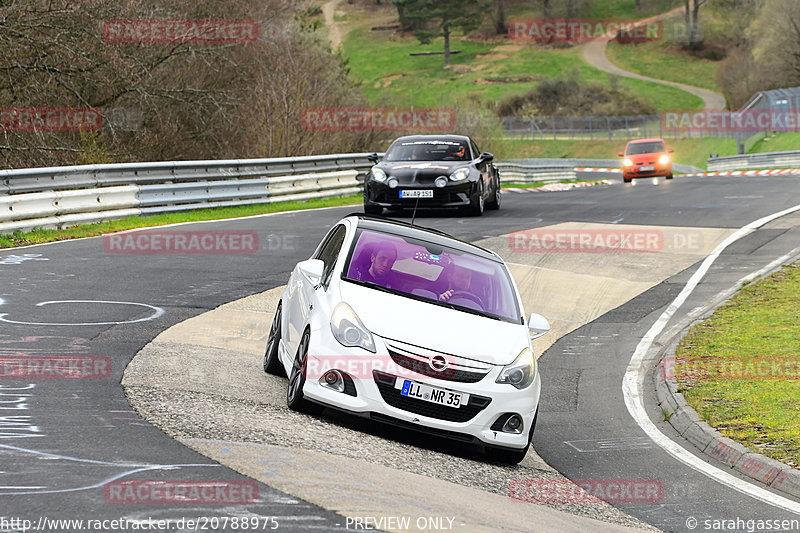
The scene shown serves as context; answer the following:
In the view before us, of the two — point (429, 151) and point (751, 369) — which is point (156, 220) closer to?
point (429, 151)

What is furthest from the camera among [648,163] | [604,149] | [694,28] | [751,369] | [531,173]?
[694,28]

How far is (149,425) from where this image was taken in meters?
6.94

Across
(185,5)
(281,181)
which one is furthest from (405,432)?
(185,5)

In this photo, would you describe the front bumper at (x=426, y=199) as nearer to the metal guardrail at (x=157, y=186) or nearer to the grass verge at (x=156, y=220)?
the grass verge at (x=156, y=220)

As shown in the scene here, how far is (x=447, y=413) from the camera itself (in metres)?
7.28

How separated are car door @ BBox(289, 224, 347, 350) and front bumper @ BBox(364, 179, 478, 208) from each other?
1131 cm

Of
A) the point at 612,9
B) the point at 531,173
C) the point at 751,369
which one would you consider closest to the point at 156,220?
the point at 751,369

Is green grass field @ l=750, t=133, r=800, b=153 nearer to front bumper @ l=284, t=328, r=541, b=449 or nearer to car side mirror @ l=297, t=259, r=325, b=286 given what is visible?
car side mirror @ l=297, t=259, r=325, b=286

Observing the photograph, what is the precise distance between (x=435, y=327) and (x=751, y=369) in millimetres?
4615

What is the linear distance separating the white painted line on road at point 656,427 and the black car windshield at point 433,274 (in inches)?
67.9

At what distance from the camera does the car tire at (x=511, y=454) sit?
7.56m

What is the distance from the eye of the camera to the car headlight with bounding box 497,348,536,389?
7457 mm

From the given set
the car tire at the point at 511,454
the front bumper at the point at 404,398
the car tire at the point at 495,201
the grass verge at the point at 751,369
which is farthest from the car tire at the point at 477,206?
the front bumper at the point at 404,398

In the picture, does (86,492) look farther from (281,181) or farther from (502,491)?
(281,181)
